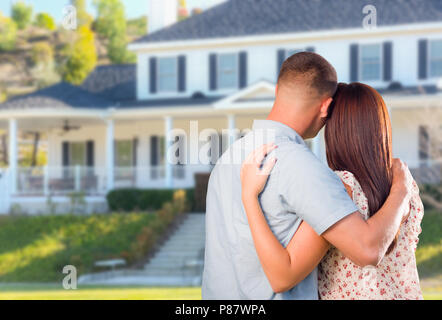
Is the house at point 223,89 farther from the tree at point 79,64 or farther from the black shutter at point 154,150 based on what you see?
the tree at point 79,64

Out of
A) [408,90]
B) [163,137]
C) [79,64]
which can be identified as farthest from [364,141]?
[79,64]

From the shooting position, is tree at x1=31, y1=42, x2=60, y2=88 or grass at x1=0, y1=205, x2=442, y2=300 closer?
grass at x1=0, y1=205, x2=442, y2=300

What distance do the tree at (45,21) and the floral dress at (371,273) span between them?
9137 centimetres

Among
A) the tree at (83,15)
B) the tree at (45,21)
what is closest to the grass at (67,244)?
the tree at (83,15)

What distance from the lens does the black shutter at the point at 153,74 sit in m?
24.3

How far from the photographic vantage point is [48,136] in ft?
88.3

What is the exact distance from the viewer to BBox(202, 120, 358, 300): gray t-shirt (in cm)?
205

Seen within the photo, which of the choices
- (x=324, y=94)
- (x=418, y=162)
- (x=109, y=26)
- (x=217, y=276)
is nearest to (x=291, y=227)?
(x=217, y=276)

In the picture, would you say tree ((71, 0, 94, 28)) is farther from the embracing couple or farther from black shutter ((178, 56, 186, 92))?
the embracing couple

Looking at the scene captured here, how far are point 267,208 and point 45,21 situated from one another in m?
91.9

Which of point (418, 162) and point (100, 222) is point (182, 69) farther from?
point (418, 162)

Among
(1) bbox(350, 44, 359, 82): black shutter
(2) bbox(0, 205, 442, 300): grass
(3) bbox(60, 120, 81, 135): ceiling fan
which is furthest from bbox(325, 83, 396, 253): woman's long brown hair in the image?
(3) bbox(60, 120, 81, 135): ceiling fan

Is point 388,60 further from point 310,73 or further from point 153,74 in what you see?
point 310,73

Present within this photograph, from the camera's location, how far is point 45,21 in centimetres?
8812
